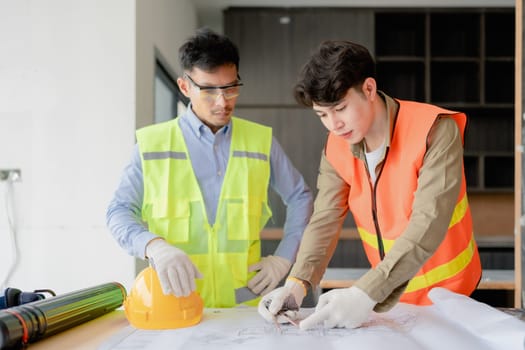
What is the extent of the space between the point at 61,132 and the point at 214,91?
51.6 inches

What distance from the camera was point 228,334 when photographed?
1035mm

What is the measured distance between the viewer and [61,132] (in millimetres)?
2525

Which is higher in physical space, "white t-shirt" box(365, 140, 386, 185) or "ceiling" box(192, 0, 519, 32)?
"ceiling" box(192, 0, 519, 32)

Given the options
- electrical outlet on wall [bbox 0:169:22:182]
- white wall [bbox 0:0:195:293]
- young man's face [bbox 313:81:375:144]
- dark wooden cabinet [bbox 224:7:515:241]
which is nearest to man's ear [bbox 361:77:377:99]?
young man's face [bbox 313:81:375:144]

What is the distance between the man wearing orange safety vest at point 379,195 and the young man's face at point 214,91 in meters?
0.33

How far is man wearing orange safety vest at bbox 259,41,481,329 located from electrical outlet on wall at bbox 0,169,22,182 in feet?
5.60

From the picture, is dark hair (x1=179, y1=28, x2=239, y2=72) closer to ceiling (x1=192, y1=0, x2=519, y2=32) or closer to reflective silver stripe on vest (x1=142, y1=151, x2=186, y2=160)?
reflective silver stripe on vest (x1=142, y1=151, x2=186, y2=160)

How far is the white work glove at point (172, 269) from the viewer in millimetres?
1112

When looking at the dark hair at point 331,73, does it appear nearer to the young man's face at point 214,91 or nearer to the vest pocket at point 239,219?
the young man's face at point 214,91

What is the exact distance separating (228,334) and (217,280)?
0.50 m

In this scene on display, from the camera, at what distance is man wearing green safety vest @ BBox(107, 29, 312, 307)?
5.02 feet

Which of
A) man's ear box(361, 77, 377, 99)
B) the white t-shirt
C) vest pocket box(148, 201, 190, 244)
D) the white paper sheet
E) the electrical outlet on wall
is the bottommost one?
the white paper sheet

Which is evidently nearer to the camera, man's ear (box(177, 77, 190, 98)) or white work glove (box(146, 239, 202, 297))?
white work glove (box(146, 239, 202, 297))

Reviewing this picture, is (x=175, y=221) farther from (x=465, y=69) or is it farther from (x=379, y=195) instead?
(x=465, y=69)
